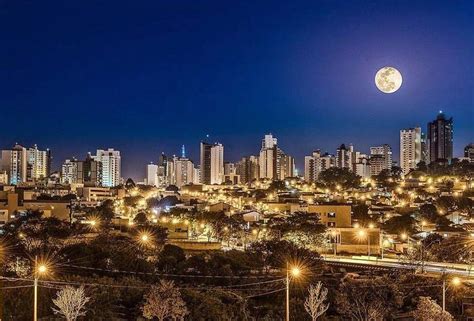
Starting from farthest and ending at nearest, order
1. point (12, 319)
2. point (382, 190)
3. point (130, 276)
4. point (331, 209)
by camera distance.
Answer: point (382, 190) < point (331, 209) < point (130, 276) < point (12, 319)

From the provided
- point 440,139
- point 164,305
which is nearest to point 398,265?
point 164,305

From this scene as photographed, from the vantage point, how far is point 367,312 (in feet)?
32.1

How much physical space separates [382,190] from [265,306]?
34322 millimetres

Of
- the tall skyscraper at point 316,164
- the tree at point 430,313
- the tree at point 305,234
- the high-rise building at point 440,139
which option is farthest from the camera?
the tall skyscraper at point 316,164

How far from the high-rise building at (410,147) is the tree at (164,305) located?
65235 mm

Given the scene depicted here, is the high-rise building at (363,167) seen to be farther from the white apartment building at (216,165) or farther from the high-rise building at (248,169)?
the white apartment building at (216,165)

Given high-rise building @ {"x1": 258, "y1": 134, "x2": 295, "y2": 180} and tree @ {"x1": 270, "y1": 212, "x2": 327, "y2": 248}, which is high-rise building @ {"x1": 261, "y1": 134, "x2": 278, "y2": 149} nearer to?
high-rise building @ {"x1": 258, "y1": 134, "x2": 295, "y2": 180}

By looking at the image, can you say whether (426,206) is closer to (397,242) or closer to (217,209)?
(397,242)

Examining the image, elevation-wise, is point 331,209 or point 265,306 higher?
point 331,209

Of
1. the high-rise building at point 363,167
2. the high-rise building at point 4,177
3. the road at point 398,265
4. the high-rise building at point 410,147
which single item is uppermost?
the high-rise building at point 410,147

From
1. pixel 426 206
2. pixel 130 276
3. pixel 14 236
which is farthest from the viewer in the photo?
pixel 426 206

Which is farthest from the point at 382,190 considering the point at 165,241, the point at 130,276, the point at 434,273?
the point at 130,276

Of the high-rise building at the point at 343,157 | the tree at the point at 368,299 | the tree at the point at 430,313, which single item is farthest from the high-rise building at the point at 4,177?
the tree at the point at 430,313

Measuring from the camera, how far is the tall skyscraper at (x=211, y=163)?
270 ft
